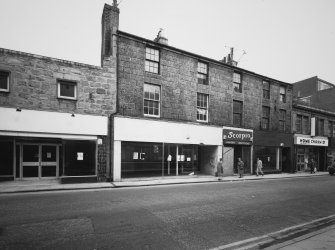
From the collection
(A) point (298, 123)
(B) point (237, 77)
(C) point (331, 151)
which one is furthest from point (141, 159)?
(C) point (331, 151)

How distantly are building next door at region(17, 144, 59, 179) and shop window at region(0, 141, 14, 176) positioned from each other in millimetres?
501

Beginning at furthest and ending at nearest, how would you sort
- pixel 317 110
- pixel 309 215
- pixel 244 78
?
pixel 317 110
pixel 244 78
pixel 309 215

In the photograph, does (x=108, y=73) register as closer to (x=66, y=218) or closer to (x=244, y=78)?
(x=66, y=218)

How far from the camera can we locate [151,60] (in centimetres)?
1723

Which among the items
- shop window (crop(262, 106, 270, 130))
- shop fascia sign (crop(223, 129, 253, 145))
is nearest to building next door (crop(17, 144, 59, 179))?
shop fascia sign (crop(223, 129, 253, 145))

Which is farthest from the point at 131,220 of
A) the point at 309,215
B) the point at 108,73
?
the point at 108,73

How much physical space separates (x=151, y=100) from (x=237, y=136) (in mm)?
9477

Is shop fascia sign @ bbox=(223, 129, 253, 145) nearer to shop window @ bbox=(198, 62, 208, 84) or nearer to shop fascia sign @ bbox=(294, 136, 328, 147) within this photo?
shop window @ bbox=(198, 62, 208, 84)

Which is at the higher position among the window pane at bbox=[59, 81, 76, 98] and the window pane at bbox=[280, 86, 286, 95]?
the window pane at bbox=[280, 86, 286, 95]

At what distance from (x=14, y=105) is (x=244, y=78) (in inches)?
774

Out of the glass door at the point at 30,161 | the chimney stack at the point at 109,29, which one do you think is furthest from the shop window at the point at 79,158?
the chimney stack at the point at 109,29

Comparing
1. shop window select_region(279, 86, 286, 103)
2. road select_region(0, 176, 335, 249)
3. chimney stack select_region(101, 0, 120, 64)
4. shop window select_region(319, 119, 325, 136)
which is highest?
chimney stack select_region(101, 0, 120, 64)

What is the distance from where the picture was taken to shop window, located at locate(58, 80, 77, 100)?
14.0m

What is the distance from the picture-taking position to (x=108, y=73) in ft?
50.1
